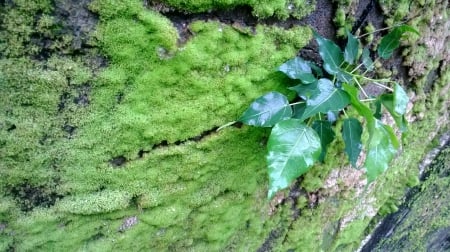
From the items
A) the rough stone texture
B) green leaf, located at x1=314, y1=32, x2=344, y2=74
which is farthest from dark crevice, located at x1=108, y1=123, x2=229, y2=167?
the rough stone texture

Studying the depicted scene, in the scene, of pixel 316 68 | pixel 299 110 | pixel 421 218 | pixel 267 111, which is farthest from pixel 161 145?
pixel 421 218

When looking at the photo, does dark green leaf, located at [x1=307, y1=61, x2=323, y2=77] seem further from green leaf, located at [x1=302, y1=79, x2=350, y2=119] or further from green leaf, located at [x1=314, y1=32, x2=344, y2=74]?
green leaf, located at [x1=302, y1=79, x2=350, y2=119]

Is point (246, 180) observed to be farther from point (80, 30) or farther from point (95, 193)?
point (80, 30)

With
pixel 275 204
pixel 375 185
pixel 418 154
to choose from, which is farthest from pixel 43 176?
pixel 418 154

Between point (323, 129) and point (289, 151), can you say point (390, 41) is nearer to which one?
point (323, 129)

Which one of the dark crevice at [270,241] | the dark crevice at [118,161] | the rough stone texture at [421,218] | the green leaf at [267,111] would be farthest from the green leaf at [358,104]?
the rough stone texture at [421,218]

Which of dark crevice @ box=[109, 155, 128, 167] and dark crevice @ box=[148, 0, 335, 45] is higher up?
dark crevice @ box=[148, 0, 335, 45]

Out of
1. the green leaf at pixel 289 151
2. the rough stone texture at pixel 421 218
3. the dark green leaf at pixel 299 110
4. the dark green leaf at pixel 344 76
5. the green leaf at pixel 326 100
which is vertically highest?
the dark green leaf at pixel 344 76

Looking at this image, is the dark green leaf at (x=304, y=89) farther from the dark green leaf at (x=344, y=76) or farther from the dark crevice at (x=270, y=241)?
the dark crevice at (x=270, y=241)
